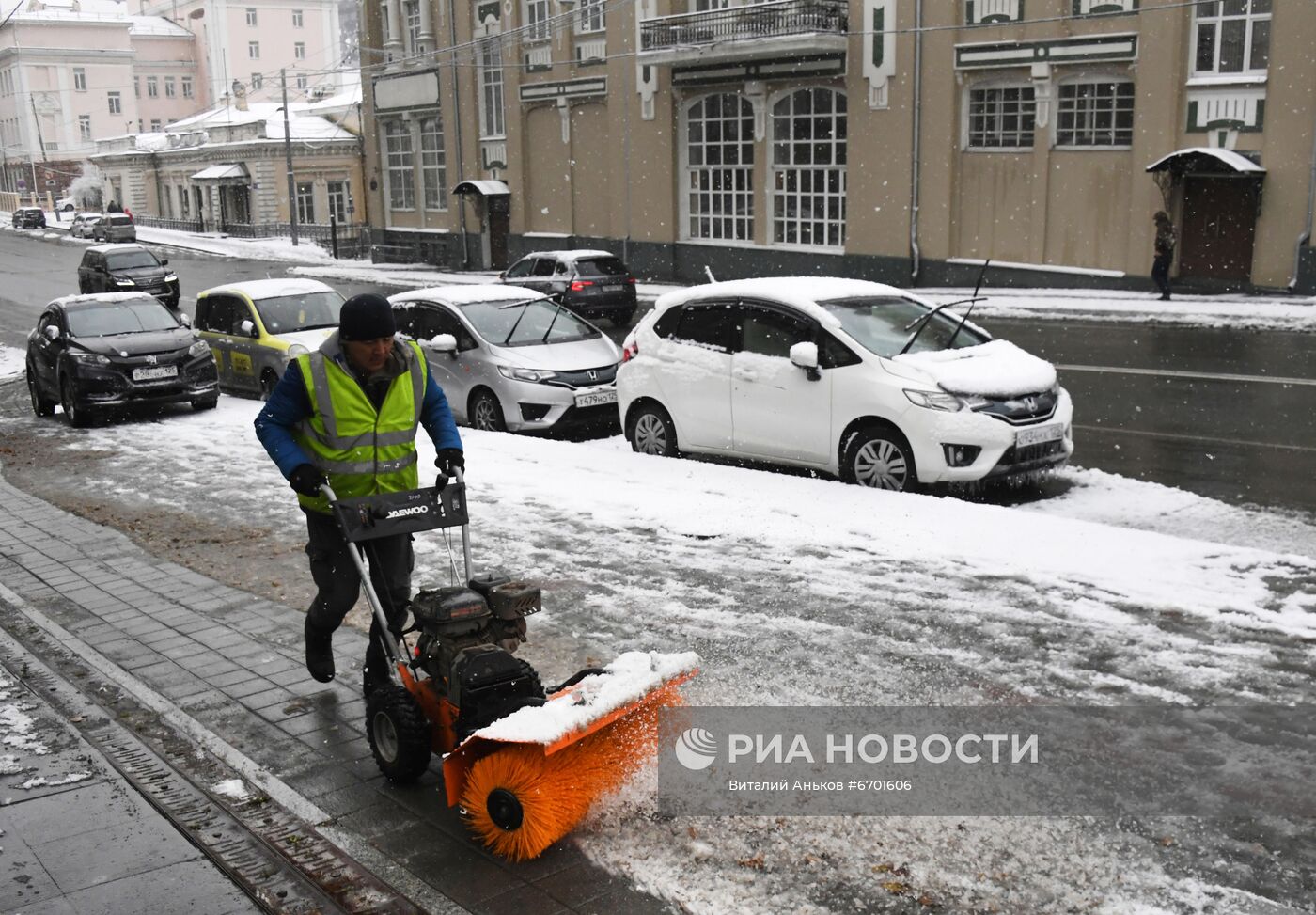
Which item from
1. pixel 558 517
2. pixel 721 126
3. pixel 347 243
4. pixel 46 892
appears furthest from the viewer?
pixel 347 243

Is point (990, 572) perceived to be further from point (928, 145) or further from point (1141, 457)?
point (928, 145)

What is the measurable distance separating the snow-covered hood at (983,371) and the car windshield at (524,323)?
5148 millimetres

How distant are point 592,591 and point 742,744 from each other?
2344mm

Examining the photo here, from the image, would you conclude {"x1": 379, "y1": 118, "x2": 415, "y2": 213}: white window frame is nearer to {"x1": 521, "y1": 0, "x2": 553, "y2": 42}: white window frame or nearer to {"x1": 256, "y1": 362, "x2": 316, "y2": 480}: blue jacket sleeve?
{"x1": 521, "y1": 0, "x2": 553, "y2": 42}: white window frame

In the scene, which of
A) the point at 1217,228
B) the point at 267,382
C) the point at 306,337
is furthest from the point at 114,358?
the point at 1217,228

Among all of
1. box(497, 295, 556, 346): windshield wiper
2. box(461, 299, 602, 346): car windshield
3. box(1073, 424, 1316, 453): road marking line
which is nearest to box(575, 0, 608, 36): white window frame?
box(497, 295, 556, 346): windshield wiper

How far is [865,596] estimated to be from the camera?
7258mm

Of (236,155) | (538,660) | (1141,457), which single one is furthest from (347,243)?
(538,660)

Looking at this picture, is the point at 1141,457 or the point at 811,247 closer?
the point at 1141,457

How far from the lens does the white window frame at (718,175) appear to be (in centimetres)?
3216

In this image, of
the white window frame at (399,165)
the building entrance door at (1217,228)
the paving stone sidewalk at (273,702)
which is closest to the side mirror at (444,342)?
the paving stone sidewalk at (273,702)

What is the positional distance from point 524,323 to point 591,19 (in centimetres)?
2403

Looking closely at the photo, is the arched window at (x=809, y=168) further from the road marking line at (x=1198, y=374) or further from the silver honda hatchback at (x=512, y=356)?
the silver honda hatchback at (x=512, y=356)

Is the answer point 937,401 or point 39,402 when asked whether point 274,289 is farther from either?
point 937,401
